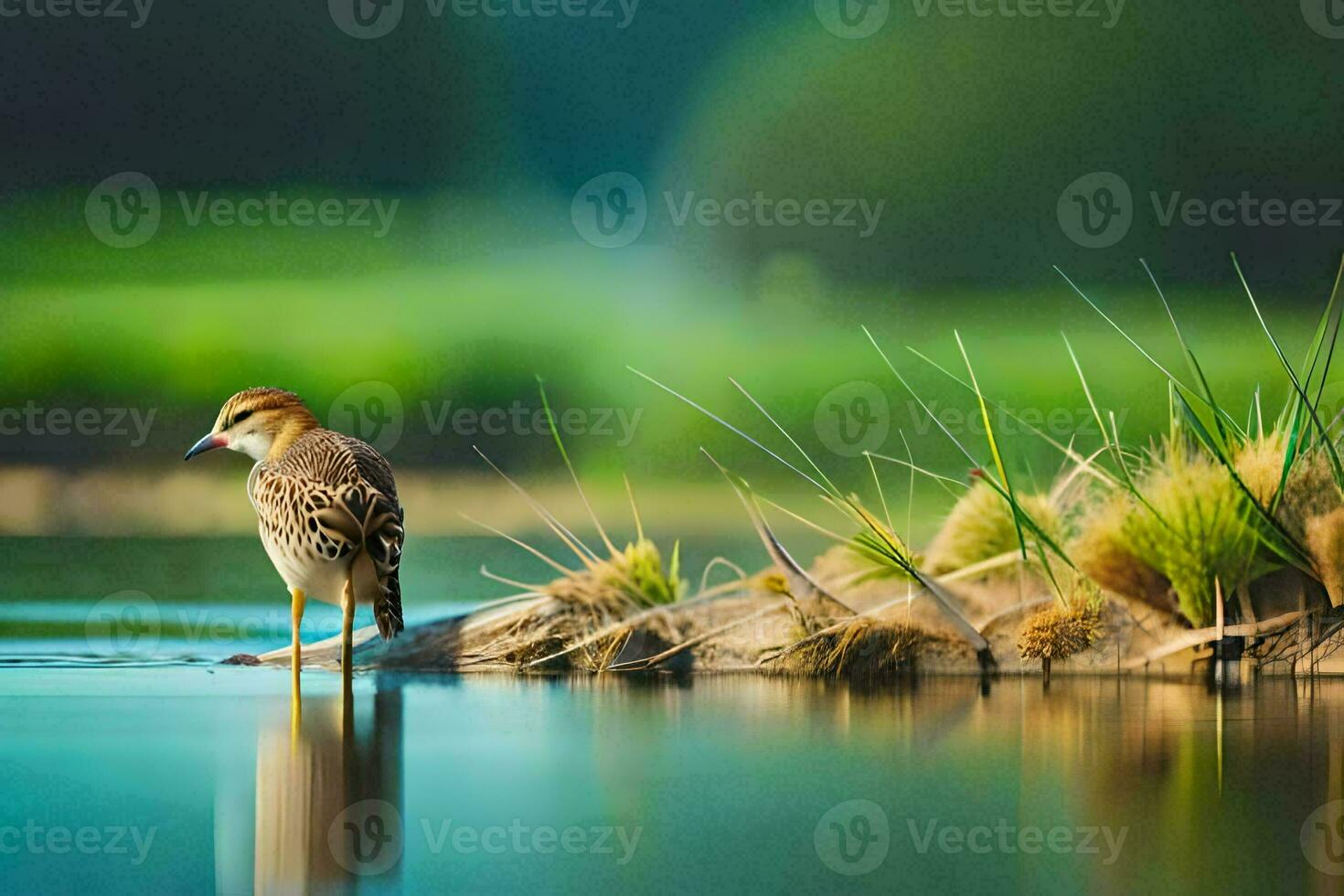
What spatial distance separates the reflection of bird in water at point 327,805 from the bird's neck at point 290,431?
2.11ft

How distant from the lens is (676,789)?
189cm

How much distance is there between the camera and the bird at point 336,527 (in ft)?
8.53

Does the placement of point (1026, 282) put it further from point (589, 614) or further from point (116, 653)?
point (116, 653)

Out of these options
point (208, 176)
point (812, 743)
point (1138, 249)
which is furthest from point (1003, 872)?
point (208, 176)

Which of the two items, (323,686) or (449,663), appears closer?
(323,686)

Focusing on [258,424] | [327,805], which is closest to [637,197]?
[258,424]

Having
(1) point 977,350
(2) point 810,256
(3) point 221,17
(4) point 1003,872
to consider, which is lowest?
(4) point 1003,872

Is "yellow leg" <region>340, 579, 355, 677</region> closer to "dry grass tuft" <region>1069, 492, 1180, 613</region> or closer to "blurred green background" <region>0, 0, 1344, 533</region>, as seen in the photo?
"blurred green background" <region>0, 0, 1344, 533</region>

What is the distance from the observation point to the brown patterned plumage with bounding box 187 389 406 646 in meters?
2.60

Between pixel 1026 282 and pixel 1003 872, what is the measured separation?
245cm

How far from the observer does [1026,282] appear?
373 cm

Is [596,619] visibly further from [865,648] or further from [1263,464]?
[1263,464]

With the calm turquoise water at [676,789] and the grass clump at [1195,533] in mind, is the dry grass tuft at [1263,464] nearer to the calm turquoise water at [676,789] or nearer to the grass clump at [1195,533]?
the grass clump at [1195,533]

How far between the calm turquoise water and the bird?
212 millimetres
